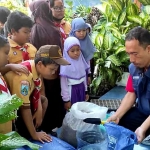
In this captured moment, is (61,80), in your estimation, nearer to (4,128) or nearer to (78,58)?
(78,58)

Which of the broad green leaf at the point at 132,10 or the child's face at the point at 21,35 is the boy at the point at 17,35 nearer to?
the child's face at the point at 21,35

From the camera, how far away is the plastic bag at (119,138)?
1.71 m

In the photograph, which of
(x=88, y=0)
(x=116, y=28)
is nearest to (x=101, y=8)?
(x=116, y=28)

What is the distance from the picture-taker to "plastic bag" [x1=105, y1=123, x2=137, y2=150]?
1.71 m

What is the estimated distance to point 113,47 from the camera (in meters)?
3.64

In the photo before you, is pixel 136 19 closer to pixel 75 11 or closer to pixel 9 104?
pixel 75 11

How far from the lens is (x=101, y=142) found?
6.40 feet

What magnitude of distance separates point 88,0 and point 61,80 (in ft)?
13.4

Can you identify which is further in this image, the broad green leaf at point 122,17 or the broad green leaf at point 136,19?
the broad green leaf at point 122,17

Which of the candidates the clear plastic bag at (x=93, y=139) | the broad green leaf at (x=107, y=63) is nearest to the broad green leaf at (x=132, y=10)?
the broad green leaf at (x=107, y=63)

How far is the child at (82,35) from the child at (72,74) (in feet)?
0.65

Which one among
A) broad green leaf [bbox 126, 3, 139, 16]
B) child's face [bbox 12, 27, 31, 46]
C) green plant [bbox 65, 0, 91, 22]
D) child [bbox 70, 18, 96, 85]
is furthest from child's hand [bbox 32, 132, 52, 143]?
green plant [bbox 65, 0, 91, 22]

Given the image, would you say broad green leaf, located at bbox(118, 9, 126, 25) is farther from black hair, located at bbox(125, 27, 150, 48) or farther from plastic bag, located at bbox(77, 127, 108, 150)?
plastic bag, located at bbox(77, 127, 108, 150)

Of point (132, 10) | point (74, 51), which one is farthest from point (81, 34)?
point (132, 10)
